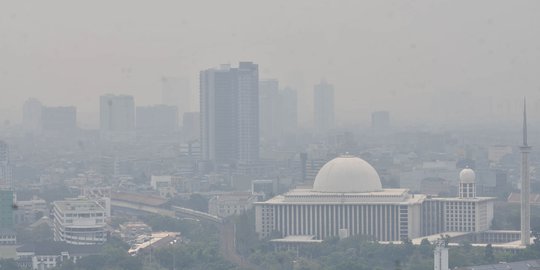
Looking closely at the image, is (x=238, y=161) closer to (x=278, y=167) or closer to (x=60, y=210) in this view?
(x=278, y=167)

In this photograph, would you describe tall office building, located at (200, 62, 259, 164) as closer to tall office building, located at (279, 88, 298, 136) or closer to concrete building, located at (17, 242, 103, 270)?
tall office building, located at (279, 88, 298, 136)

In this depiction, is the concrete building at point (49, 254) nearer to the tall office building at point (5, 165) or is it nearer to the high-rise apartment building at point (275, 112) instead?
the tall office building at point (5, 165)

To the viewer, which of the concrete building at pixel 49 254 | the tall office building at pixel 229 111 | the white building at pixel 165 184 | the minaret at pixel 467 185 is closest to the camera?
the concrete building at pixel 49 254

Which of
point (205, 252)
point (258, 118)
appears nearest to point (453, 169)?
point (258, 118)

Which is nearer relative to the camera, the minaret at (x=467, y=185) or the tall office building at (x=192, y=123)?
the minaret at (x=467, y=185)

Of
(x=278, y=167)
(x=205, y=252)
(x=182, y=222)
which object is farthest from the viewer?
(x=278, y=167)

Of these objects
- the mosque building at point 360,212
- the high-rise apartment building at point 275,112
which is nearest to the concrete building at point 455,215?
the mosque building at point 360,212
